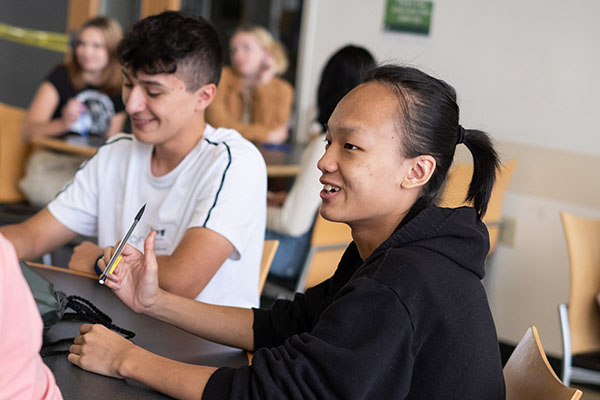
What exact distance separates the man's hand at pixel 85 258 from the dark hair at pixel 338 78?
1.53 metres

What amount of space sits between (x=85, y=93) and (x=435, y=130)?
125 inches

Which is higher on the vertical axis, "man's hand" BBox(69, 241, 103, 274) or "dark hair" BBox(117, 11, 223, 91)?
"dark hair" BBox(117, 11, 223, 91)

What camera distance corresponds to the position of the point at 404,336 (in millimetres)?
1064

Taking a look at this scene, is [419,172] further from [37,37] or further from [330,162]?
[37,37]

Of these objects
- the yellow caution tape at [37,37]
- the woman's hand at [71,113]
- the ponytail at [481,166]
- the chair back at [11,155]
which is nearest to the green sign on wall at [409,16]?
the woman's hand at [71,113]

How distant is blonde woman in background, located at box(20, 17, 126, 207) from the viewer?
151 inches

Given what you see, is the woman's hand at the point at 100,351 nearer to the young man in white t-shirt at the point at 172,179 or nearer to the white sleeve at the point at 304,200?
the young man in white t-shirt at the point at 172,179

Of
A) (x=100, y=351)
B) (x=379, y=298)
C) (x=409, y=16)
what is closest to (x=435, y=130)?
(x=379, y=298)

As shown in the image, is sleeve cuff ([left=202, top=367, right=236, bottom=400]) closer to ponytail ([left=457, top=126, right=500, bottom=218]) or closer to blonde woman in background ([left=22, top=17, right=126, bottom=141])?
ponytail ([left=457, top=126, right=500, bottom=218])

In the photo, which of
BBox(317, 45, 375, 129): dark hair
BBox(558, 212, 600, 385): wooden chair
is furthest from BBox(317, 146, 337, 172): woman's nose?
BBox(317, 45, 375, 129): dark hair

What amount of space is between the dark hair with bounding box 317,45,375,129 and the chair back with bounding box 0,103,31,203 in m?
1.54

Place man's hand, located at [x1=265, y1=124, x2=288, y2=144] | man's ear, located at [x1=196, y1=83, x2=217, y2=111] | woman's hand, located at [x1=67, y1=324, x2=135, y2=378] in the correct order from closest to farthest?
1. woman's hand, located at [x1=67, y1=324, x2=135, y2=378]
2. man's ear, located at [x1=196, y1=83, x2=217, y2=111]
3. man's hand, located at [x1=265, y1=124, x2=288, y2=144]

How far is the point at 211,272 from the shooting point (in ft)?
5.79

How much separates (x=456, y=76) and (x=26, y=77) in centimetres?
340
